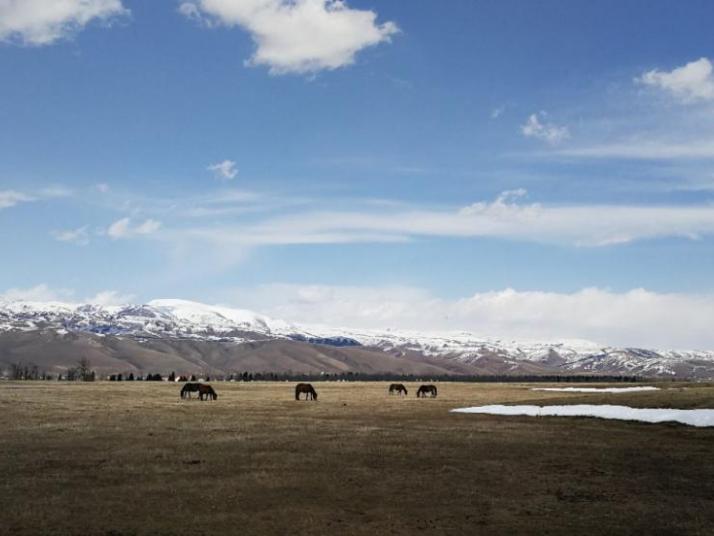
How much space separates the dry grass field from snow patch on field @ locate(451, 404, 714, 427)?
1.71 m

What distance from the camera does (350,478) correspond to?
23578 millimetres

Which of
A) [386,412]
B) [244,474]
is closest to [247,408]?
[386,412]

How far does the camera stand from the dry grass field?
17734 millimetres

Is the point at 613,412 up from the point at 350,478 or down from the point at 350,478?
up

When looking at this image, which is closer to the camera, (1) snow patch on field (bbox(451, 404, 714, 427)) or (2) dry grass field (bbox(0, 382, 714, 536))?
(2) dry grass field (bbox(0, 382, 714, 536))

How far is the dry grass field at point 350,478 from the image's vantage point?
58.2ft

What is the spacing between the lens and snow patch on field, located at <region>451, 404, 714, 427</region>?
133ft

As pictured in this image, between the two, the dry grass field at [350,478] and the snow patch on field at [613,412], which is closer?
the dry grass field at [350,478]

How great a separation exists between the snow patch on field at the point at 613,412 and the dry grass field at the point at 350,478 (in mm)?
1707

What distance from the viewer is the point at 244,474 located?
24062 mm

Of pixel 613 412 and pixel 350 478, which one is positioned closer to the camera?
pixel 350 478

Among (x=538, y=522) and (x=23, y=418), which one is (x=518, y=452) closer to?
(x=538, y=522)

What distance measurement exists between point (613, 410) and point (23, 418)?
38636 mm

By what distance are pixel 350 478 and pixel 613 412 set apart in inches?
1151
